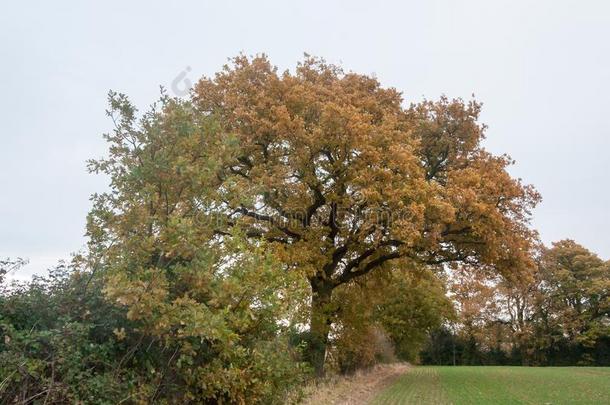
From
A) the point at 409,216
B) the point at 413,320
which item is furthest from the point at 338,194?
the point at 413,320

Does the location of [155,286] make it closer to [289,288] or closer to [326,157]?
[289,288]

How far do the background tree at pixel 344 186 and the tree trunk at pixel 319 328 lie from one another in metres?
0.05

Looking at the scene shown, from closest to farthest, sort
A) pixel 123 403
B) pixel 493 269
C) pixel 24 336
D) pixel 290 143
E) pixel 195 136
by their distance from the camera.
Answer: pixel 24 336 < pixel 123 403 < pixel 195 136 < pixel 290 143 < pixel 493 269

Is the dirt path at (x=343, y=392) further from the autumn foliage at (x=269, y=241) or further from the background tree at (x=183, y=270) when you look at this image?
the background tree at (x=183, y=270)

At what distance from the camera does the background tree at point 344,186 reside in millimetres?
17453

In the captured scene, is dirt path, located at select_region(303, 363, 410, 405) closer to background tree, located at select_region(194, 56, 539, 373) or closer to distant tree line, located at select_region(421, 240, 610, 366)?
background tree, located at select_region(194, 56, 539, 373)

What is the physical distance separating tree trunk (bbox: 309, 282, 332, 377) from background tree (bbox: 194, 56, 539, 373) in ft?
0.16

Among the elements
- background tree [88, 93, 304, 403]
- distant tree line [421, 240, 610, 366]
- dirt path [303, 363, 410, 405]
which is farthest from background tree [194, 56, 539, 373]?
distant tree line [421, 240, 610, 366]

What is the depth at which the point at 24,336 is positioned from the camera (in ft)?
15.7

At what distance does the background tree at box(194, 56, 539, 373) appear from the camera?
17453 mm

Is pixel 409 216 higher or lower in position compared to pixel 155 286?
higher

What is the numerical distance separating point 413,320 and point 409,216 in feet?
94.7

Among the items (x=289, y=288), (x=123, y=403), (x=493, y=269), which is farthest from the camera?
(x=493, y=269)

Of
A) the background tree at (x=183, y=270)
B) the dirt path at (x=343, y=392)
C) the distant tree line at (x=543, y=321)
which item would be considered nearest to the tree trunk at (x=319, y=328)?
the dirt path at (x=343, y=392)
